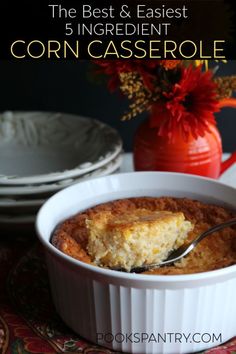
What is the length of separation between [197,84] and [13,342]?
0.63 metres

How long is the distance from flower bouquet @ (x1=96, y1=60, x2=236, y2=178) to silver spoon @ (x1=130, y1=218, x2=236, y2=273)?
249mm

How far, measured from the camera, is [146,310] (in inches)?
35.1

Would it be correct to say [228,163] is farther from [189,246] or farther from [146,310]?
[146,310]

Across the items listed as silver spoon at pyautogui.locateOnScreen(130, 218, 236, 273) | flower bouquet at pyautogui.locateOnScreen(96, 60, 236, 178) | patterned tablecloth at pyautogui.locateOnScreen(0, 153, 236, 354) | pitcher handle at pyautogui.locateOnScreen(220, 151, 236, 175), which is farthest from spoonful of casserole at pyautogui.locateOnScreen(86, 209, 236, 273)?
pitcher handle at pyautogui.locateOnScreen(220, 151, 236, 175)

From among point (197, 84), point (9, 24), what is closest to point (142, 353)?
point (197, 84)

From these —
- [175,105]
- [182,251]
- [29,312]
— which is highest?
[175,105]

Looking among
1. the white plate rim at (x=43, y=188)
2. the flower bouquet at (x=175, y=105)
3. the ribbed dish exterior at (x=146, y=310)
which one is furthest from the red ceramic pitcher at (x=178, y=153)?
the ribbed dish exterior at (x=146, y=310)

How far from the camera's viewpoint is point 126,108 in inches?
68.5

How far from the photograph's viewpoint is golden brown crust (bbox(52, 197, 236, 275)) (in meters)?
0.98

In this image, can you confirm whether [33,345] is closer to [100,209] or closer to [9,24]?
[100,209]

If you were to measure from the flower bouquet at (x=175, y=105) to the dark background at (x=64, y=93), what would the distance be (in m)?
0.45

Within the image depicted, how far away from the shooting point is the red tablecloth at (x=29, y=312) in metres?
0.95

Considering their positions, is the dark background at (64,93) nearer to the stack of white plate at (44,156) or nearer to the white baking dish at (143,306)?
the stack of white plate at (44,156)

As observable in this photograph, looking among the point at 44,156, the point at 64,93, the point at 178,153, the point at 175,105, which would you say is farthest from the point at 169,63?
the point at 64,93
